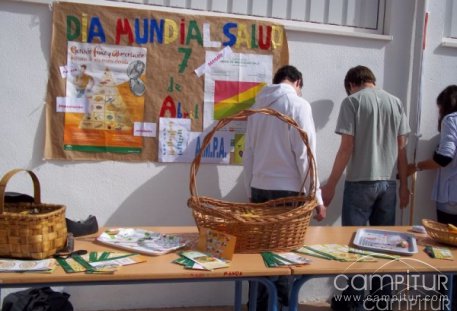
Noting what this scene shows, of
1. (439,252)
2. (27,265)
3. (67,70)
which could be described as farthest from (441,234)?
(67,70)

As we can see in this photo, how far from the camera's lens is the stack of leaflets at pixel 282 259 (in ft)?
7.51

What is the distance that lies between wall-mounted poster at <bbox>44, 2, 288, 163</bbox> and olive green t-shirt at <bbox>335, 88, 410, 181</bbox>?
74 cm

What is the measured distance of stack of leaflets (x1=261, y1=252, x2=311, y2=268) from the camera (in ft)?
7.51

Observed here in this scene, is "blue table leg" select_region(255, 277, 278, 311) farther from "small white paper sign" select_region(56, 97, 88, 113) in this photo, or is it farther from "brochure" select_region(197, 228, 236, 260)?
"small white paper sign" select_region(56, 97, 88, 113)

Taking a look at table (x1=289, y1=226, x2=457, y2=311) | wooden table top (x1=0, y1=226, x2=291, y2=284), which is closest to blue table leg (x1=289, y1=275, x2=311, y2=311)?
table (x1=289, y1=226, x2=457, y2=311)

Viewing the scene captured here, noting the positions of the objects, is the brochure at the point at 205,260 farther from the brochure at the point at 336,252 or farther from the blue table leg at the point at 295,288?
the brochure at the point at 336,252

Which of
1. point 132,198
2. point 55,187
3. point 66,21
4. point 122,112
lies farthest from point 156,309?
point 66,21

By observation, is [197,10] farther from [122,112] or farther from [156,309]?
[156,309]

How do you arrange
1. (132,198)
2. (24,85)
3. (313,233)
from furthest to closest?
(132,198)
(24,85)
(313,233)

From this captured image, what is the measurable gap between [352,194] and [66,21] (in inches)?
95.8

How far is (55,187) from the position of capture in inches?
146

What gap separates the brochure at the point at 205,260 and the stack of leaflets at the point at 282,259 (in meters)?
0.20

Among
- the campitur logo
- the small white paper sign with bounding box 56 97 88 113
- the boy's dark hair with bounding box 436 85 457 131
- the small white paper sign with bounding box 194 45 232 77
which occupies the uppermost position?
the small white paper sign with bounding box 194 45 232 77

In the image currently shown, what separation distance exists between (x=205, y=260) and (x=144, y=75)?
6.34 ft
